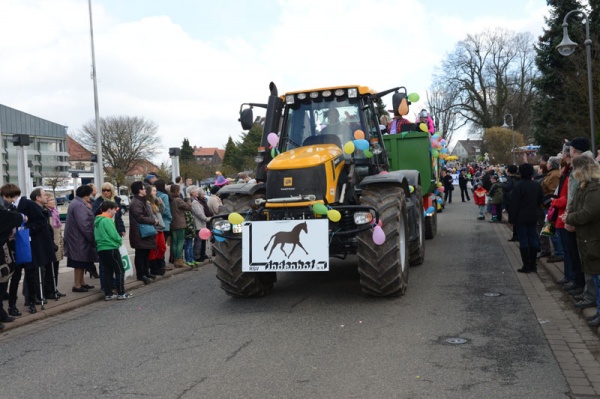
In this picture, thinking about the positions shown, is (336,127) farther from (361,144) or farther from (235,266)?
(235,266)

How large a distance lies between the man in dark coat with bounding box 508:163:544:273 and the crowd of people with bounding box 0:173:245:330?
16.4 ft

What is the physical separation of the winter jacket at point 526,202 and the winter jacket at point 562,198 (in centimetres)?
141

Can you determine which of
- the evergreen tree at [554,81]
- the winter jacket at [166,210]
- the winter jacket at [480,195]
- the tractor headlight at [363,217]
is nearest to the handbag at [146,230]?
the winter jacket at [166,210]

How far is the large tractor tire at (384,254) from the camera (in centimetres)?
766

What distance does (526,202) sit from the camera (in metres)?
10.0

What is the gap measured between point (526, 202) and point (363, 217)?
148 inches

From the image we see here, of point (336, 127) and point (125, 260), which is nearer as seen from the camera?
point (336, 127)

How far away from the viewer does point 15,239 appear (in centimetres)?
816

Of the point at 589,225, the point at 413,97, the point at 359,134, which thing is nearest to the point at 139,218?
the point at 359,134

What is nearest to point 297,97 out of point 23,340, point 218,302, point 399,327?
point 218,302

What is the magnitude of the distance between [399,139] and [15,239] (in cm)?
810

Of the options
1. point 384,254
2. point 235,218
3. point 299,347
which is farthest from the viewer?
point 235,218

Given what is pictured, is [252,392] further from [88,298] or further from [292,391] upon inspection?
[88,298]

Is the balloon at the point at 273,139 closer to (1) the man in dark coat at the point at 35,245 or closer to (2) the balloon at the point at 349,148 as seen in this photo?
(2) the balloon at the point at 349,148
